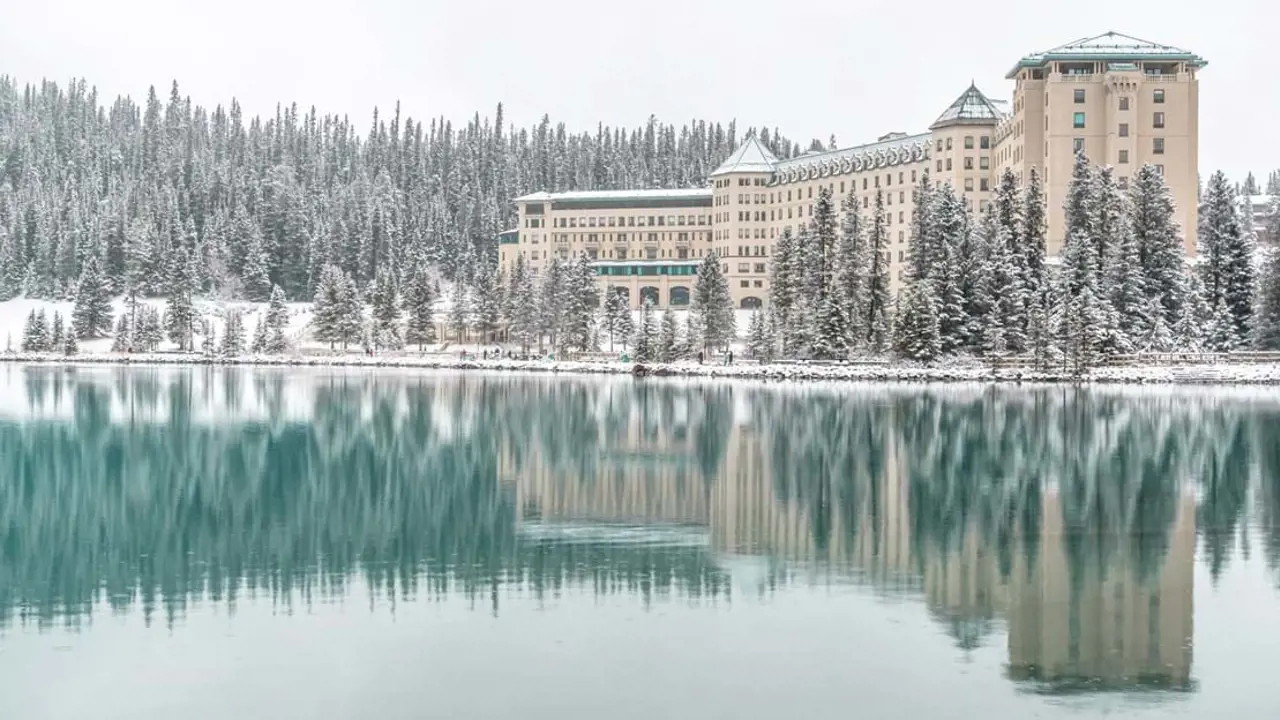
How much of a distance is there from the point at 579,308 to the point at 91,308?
56691 mm

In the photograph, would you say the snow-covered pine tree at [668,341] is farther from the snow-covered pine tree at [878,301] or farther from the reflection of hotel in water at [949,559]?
the reflection of hotel in water at [949,559]

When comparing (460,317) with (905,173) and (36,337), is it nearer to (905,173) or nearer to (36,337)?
(36,337)

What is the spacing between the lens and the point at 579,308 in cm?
11044

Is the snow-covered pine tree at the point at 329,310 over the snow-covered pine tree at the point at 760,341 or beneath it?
over

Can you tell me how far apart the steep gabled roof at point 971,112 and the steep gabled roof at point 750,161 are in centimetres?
3197

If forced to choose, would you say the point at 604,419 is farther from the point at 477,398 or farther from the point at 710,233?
the point at 710,233

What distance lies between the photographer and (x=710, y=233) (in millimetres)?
160125

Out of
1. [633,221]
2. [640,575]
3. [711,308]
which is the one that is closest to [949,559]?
[640,575]

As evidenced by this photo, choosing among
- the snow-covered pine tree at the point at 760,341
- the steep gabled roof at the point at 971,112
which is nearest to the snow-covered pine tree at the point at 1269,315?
the snow-covered pine tree at the point at 760,341

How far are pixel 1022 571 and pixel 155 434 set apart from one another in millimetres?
31362

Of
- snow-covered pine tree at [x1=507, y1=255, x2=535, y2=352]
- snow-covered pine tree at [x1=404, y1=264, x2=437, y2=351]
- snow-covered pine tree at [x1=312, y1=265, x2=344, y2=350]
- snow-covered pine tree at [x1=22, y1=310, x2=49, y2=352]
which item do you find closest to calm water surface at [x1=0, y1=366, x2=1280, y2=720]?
snow-covered pine tree at [x1=507, y1=255, x2=535, y2=352]

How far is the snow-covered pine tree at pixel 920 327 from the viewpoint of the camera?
80.2 metres

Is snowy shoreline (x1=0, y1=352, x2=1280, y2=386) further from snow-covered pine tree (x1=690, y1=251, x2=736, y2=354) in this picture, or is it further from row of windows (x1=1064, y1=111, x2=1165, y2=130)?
row of windows (x1=1064, y1=111, x2=1165, y2=130)

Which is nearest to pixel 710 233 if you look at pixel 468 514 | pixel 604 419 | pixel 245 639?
pixel 604 419
